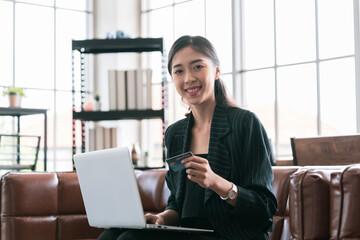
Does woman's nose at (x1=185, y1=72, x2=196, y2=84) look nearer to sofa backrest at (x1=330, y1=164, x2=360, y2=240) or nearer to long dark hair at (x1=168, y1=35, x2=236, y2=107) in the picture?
long dark hair at (x1=168, y1=35, x2=236, y2=107)

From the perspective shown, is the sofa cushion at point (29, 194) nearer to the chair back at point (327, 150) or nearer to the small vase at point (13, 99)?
the chair back at point (327, 150)

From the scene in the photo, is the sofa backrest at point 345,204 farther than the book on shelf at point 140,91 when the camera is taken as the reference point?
No

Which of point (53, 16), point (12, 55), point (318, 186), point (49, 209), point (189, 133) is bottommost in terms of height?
point (49, 209)

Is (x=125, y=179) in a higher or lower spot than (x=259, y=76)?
lower

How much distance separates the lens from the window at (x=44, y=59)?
5.76m

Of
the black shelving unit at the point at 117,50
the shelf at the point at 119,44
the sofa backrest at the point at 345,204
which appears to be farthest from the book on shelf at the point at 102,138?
the sofa backrest at the point at 345,204

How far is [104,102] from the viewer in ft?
20.0

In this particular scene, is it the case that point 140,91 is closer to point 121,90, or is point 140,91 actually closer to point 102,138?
point 121,90

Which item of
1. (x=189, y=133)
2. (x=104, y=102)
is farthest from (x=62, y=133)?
(x=189, y=133)

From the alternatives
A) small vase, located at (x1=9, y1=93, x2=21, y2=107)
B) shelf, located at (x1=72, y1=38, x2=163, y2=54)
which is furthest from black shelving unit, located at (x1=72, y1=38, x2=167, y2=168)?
small vase, located at (x1=9, y1=93, x2=21, y2=107)

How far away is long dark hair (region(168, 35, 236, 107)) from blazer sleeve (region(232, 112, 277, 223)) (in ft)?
0.68

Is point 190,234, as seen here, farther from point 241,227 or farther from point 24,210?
point 24,210

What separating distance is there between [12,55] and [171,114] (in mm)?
1978

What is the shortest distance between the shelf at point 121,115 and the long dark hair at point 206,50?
5.31ft
